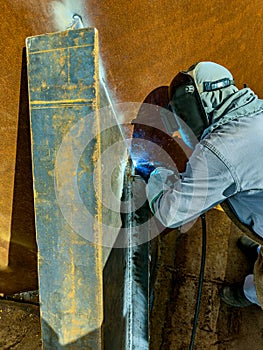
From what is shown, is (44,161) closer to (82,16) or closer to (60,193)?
(60,193)

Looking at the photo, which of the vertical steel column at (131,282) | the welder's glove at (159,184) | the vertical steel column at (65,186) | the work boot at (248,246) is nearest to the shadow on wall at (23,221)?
the vertical steel column at (65,186)

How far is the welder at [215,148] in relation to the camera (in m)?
1.25

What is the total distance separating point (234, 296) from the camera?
2.03 metres

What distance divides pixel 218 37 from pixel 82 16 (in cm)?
81

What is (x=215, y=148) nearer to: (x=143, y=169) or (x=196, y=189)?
(x=196, y=189)

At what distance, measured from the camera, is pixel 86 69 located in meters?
1.04

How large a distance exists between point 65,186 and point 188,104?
0.66 meters

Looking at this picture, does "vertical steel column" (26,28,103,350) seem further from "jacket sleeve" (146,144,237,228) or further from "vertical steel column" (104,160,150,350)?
"jacket sleeve" (146,144,237,228)

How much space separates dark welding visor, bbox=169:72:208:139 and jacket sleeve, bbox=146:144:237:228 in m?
0.15

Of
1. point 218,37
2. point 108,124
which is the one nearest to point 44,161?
point 108,124

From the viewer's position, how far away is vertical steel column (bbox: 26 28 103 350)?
1.06m

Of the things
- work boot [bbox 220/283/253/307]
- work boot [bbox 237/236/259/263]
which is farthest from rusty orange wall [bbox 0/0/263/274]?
work boot [bbox 220/283/253/307]

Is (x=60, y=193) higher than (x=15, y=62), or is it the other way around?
(x=15, y=62)

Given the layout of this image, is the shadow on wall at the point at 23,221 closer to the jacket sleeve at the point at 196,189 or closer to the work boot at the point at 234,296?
the jacket sleeve at the point at 196,189
